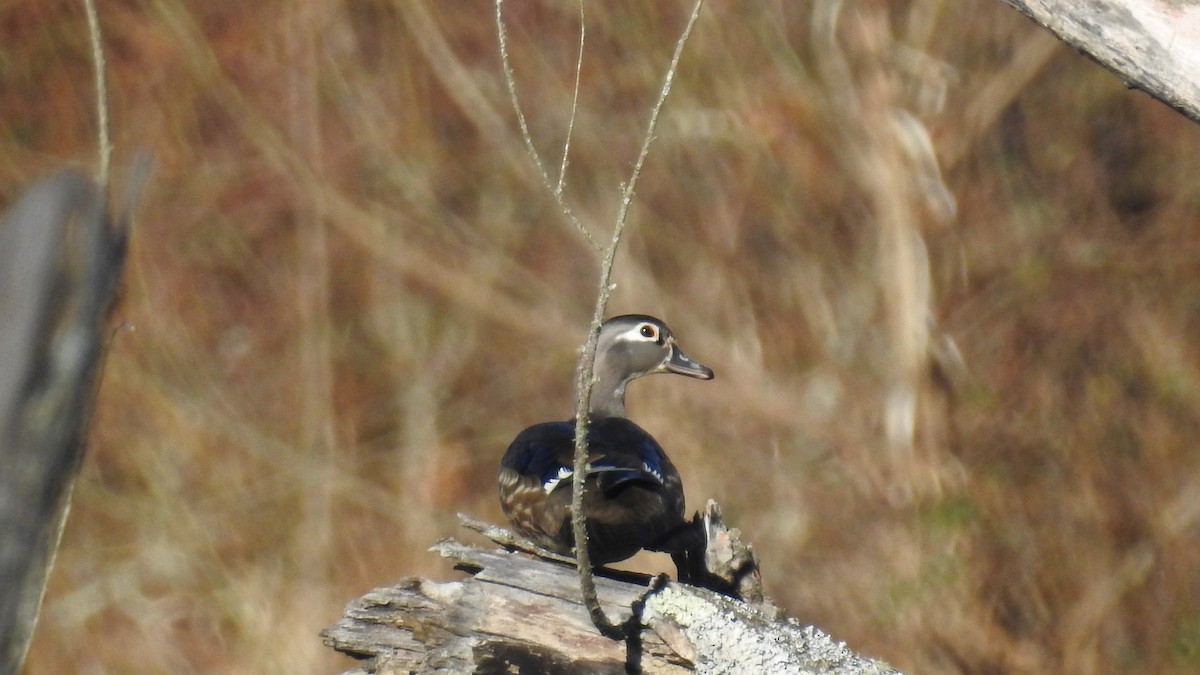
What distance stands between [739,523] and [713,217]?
158 centimetres

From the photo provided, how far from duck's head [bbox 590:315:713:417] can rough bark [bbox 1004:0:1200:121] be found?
2.19 m

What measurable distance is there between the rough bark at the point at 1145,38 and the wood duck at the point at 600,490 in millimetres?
1371

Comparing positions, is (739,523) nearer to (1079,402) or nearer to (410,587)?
(1079,402)

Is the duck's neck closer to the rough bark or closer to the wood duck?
the wood duck

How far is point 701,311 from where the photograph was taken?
728cm

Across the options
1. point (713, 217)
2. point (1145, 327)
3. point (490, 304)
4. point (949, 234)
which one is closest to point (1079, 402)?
point (1145, 327)

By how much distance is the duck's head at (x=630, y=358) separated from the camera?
4.89 metres

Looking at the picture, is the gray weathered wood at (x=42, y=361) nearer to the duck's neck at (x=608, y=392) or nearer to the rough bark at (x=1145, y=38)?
the rough bark at (x=1145, y=38)

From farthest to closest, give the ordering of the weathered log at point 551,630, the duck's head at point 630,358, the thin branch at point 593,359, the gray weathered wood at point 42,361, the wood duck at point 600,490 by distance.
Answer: the duck's head at point 630,358
the wood duck at point 600,490
the weathered log at point 551,630
the thin branch at point 593,359
the gray weathered wood at point 42,361

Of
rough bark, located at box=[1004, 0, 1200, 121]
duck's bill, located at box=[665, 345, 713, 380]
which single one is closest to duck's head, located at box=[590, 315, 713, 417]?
duck's bill, located at box=[665, 345, 713, 380]

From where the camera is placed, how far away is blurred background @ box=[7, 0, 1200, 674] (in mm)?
6809

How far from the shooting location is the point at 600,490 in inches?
137

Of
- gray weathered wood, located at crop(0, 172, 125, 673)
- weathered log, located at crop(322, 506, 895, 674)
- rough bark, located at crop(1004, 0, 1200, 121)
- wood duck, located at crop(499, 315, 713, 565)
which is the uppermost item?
rough bark, located at crop(1004, 0, 1200, 121)

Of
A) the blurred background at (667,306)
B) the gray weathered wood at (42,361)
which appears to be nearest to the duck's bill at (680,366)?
the blurred background at (667,306)
